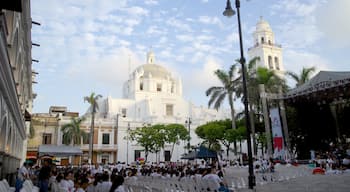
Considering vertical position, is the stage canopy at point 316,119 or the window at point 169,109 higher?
the window at point 169,109

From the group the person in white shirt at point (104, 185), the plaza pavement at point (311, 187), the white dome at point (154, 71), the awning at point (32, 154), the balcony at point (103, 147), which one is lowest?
the plaza pavement at point (311, 187)

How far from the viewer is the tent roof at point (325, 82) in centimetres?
2368

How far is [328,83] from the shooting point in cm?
2456

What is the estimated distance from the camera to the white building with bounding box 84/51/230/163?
48.7m

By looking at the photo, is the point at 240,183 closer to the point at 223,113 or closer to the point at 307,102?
the point at 307,102

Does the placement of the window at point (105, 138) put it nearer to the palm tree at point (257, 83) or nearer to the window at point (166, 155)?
the window at point (166, 155)

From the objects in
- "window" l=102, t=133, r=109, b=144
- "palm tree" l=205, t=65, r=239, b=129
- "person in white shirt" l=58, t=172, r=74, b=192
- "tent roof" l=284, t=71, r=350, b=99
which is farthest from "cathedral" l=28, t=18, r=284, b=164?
"person in white shirt" l=58, t=172, r=74, b=192

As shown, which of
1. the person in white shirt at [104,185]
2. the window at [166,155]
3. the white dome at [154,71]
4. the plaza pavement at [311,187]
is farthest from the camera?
the white dome at [154,71]

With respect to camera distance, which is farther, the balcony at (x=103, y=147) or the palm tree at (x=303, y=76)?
the balcony at (x=103, y=147)

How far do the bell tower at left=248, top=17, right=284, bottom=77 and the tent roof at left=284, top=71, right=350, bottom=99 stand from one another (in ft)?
95.1

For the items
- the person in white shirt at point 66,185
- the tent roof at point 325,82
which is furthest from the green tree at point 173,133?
the person in white shirt at point 66,185

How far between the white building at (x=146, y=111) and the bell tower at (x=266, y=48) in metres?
12.4

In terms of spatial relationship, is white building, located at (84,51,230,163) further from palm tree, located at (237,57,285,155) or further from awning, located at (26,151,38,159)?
palm tree, located at (237,57,285,155)

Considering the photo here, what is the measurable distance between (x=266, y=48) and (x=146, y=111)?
24.0 metres
